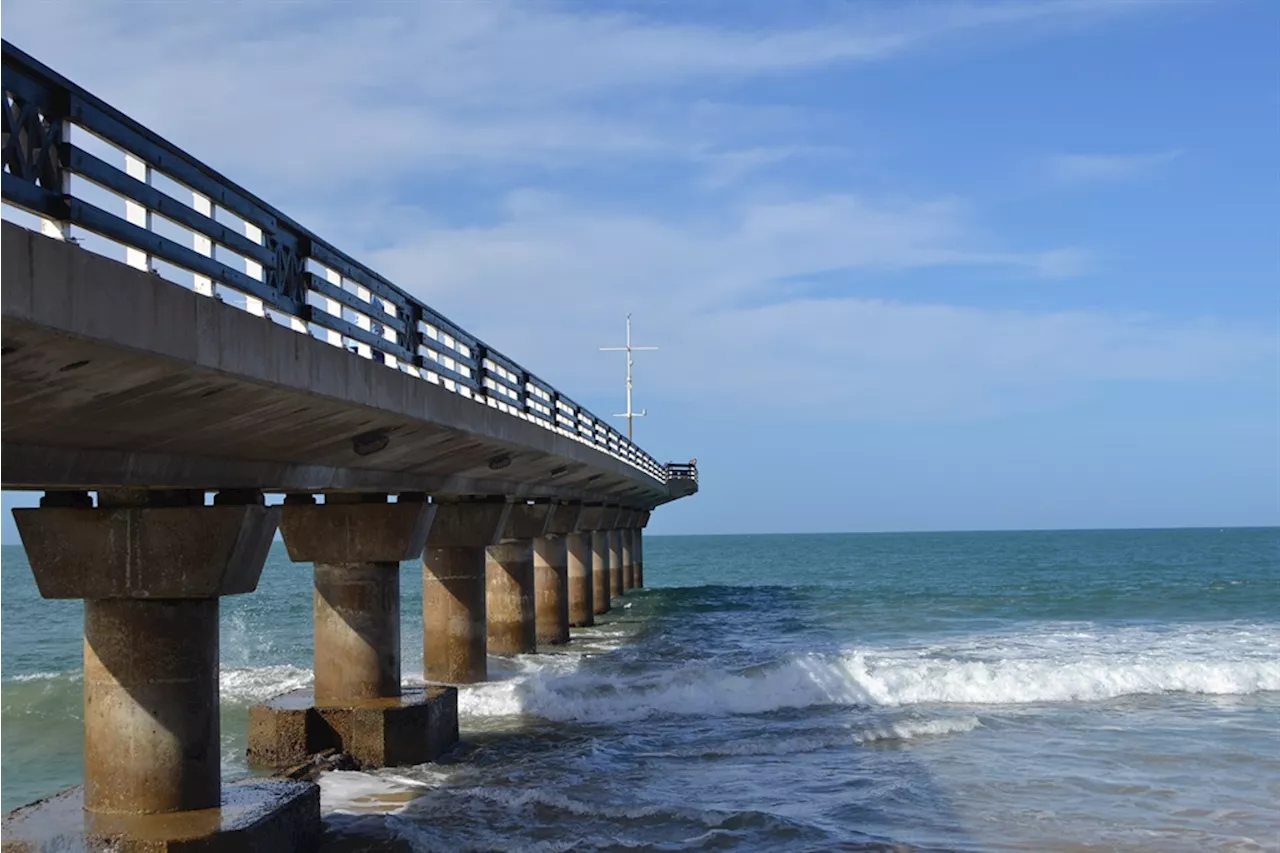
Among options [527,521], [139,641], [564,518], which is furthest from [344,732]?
[564,518]

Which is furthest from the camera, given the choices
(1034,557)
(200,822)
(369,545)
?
(1034,557)

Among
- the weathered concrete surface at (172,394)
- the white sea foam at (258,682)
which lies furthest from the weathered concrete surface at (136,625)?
the white sea foam at (258,682)

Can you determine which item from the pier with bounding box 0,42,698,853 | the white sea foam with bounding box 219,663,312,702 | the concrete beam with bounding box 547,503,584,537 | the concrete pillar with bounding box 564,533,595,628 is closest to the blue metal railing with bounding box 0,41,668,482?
the pier with bounding box 0,42,698,853

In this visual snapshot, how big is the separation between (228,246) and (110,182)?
61.7 inches

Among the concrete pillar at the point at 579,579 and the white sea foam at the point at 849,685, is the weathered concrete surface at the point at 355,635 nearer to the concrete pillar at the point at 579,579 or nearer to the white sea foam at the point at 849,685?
the white sea foam at the point at 849,685

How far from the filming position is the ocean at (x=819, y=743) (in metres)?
12.7

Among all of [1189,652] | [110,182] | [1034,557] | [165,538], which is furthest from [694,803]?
[1034,557]

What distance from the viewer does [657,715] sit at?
20922mm

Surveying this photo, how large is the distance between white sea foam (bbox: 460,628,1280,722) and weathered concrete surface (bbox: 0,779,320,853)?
9124 mm

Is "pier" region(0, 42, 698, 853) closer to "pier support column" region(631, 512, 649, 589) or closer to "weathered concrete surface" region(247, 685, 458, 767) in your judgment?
"weathered concrete surface" region(247, 685, 458, 767)

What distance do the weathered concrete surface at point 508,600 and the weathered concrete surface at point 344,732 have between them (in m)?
12.8

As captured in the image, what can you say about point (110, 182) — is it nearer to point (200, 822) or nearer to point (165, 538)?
point (165, 538)

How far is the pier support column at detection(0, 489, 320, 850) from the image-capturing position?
10391mm

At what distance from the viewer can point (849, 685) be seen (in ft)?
77.3
